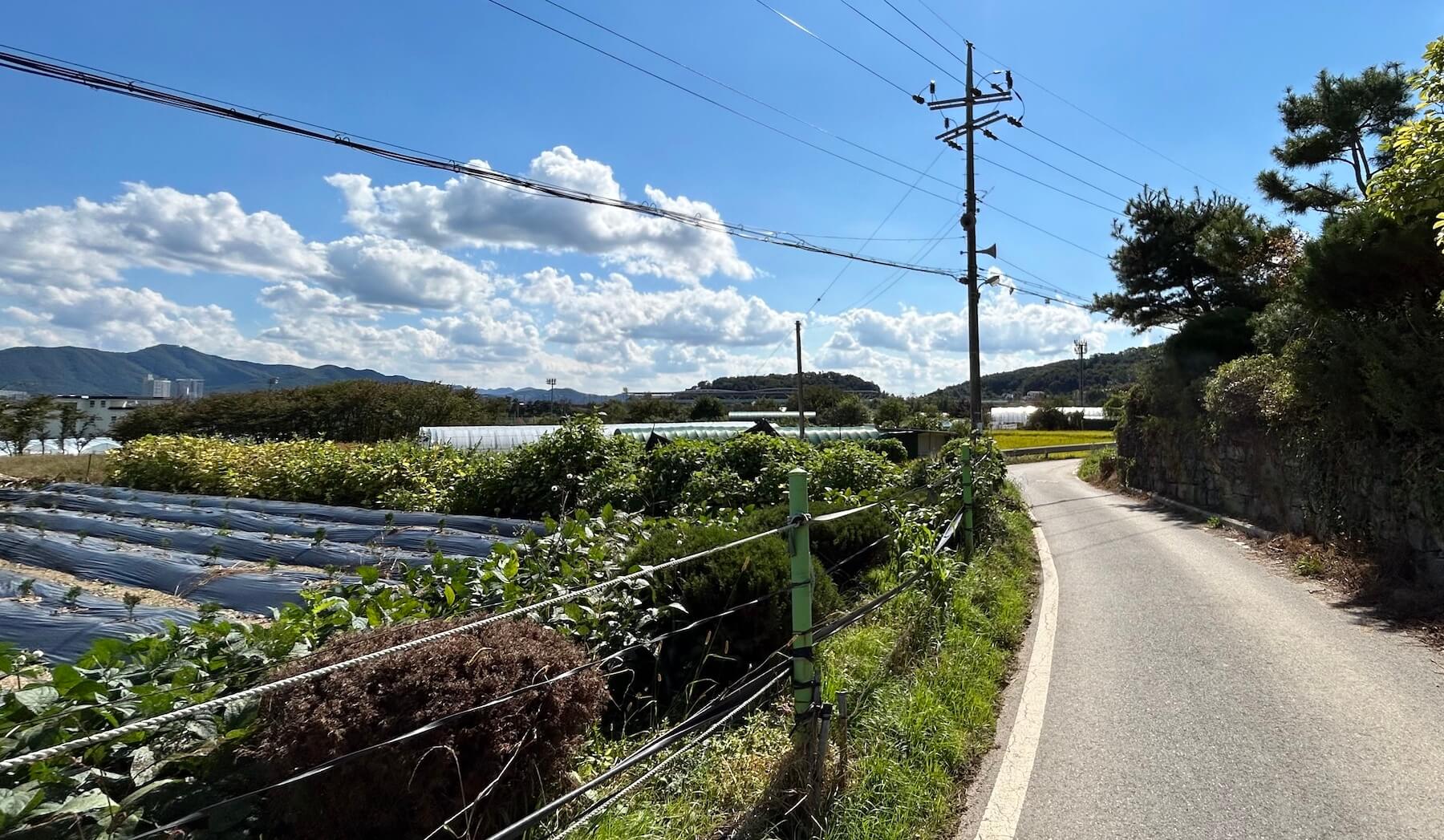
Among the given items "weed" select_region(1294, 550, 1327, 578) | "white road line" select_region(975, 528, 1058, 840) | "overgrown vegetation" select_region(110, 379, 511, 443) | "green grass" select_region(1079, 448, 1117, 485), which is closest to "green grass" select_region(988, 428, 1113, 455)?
"green grass" select_region(1079, 448, 1117, 485)

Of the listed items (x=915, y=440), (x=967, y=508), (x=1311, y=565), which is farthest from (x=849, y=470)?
(x=915, y=440)

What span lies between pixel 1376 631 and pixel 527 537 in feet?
23.5

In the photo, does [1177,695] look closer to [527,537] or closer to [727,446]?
[527,537]

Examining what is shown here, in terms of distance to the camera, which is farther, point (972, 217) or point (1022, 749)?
point (972, 217)

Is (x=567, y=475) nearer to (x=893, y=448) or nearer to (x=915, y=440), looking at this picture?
(x=893, y=448)

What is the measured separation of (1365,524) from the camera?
9.16 m

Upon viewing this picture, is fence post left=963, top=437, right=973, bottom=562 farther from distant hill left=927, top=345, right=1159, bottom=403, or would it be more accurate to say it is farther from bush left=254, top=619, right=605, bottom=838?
distant hill left=927, top=345, right=1159, bottom=403

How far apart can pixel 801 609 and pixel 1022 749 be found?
1.80m

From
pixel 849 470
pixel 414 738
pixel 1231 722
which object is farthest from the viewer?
pixel 849 470

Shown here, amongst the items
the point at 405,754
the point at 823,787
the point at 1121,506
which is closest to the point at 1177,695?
the point at 823,787

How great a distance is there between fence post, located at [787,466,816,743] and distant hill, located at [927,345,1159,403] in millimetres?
107984

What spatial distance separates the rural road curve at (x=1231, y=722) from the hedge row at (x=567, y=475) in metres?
3.45

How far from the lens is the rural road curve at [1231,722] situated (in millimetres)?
3463

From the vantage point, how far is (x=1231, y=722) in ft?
14.9
